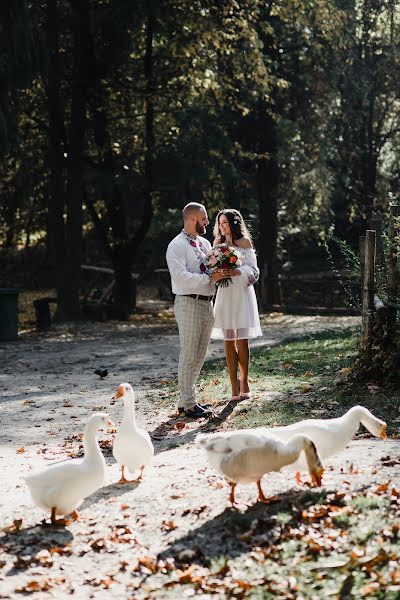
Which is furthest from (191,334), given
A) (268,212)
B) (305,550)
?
(268,212)

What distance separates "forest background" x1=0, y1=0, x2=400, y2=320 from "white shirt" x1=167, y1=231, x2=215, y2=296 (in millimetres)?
10660

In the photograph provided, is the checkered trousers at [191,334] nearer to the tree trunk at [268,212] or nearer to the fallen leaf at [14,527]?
the fallen leaf at [14,527]

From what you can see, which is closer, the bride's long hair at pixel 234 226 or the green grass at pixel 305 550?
the green grass at pixel 305 550

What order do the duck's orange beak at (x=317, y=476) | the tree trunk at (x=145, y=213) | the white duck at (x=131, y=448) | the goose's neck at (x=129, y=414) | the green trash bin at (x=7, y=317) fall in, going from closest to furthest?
the duck's orange beak at (x=317, y=476)
the white duck at (x=131, y=448)
the goose's neck at (x=129, y=414)
the green trash bin at (x=7, y=317)
the tree trunk at (x=145, y=213)

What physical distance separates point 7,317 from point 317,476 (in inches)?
574

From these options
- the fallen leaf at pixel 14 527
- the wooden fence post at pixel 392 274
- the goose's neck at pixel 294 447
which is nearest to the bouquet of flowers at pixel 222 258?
the wooden fence post at pixel 392 274

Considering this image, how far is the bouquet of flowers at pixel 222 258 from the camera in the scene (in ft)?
31.9

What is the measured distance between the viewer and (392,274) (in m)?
11.3

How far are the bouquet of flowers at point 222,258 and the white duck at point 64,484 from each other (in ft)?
11.7

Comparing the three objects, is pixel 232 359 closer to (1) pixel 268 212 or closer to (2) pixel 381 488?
(2) pixel 381 488

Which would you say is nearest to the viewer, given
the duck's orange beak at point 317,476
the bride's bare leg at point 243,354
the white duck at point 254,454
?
the white duck at point 254,454

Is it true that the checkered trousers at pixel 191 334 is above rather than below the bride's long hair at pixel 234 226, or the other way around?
below

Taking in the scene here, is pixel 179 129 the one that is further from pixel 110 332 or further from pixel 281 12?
pixel 110 332

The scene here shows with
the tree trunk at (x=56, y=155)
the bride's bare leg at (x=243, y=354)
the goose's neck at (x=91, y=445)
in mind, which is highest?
the tree trunk at (x=56, y=155)
